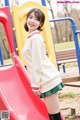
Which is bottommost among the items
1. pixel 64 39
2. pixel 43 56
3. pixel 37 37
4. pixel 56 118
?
pixel 64 39

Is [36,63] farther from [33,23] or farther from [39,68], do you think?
[33,23]

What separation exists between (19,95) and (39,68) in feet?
2.60

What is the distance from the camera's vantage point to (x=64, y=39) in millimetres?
34250

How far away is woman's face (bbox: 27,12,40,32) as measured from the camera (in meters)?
2.71

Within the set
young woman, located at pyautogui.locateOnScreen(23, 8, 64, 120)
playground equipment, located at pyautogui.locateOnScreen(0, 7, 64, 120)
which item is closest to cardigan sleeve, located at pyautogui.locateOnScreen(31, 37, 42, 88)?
young woman, located at pyautogui.locateOnScreen(23, 8, 64, 120)

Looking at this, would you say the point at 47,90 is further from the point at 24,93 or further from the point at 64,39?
the point at 64,39

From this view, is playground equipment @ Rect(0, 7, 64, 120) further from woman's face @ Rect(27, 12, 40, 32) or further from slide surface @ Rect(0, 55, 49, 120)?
woman's face @ Rect(27, 12, 40, 32)

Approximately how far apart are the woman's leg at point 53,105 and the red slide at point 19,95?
0.18m

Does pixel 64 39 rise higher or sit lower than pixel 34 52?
lower

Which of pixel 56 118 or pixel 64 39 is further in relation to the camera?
pixel 64 39

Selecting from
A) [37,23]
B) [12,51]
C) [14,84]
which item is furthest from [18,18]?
[37,23]

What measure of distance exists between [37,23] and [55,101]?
0.73m

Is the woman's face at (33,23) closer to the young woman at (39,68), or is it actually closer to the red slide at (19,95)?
the young woman at (39,68)

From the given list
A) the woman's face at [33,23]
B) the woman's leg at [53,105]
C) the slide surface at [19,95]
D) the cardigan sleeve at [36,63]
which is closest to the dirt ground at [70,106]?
the slide surface at [19,95]
